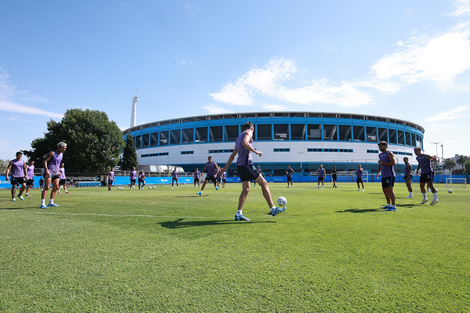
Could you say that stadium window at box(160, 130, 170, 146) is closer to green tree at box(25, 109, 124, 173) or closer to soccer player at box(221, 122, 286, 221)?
green tree at box(25, 109, 124, 173)

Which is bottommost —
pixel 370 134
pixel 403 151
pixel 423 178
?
pixel 423 178

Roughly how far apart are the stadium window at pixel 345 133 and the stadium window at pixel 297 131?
1020 centimetres

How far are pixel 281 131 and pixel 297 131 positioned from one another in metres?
5.80

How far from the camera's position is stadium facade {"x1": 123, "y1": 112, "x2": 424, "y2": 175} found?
62.0 m

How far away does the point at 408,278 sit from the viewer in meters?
2.53

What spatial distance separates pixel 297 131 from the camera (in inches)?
2638

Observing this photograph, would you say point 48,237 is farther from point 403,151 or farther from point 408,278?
point 403,151

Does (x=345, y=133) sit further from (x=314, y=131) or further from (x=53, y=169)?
(x=53, y=169)

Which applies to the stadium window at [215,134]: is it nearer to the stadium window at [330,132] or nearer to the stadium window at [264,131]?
the stadium window at [264,131]

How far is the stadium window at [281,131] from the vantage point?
63094 mm

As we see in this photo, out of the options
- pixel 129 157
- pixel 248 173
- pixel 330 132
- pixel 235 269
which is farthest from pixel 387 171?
pixel 330 132

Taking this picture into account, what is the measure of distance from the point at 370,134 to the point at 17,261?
74.2m

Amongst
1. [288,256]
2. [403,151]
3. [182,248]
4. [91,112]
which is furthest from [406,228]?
[403,151]

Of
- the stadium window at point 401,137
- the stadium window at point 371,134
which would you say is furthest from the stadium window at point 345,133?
the stadium window at point 401,137
